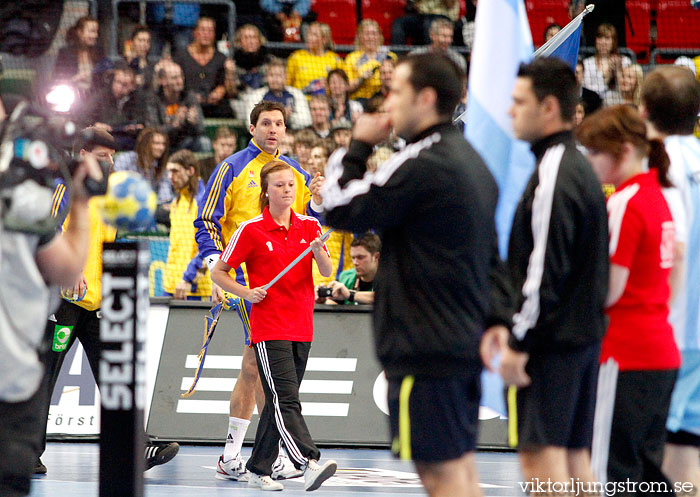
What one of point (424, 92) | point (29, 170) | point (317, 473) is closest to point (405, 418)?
point (424, 92)

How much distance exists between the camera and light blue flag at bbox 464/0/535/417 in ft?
20.8

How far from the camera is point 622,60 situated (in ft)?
42.2

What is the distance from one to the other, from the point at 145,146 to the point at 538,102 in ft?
23.8

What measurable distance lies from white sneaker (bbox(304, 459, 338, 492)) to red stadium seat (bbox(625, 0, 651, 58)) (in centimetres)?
998

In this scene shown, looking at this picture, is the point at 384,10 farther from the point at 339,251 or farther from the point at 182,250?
the point at 182,250

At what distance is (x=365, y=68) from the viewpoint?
12828 mm

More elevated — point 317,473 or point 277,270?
point 277,270

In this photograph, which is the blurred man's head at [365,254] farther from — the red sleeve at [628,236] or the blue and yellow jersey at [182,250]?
the red sleeve at [628,236]

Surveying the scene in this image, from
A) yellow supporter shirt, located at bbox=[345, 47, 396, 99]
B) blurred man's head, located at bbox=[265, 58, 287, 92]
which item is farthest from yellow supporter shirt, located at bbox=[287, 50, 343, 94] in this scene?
blurred man's head, located at bbox=[265, 58, 287, 92]

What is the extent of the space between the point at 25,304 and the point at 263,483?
3.57m

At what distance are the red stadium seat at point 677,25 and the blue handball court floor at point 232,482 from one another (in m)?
8.60

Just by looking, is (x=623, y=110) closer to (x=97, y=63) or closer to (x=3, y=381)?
(x=3, y=381)

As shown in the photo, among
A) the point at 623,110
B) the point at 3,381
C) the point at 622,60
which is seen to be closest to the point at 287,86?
the point at 622,60

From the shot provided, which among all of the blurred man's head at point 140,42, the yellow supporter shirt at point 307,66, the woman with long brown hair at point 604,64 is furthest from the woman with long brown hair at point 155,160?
the woman with long brown hair at point 604,64
